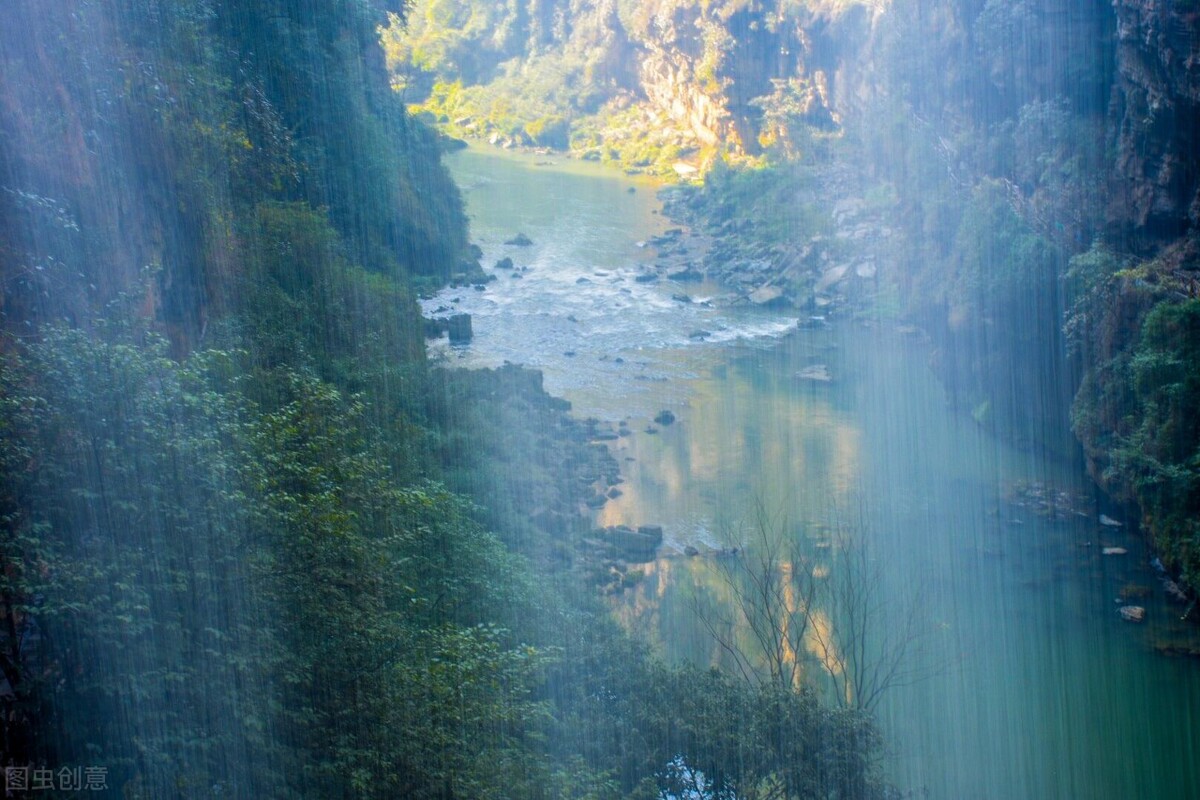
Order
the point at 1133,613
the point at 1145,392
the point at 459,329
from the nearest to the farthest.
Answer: the point at 1133,613
the point at 1145,392
the point at 459,329

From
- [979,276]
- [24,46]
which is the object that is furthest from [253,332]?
[979,276]

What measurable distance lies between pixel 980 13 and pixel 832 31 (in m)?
19.2

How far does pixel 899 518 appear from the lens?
18.7m

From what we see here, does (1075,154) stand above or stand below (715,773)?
above

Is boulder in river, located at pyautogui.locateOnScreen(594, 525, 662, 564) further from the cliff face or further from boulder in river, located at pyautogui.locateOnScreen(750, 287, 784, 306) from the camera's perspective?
boulder in river, located at pyautogui.locateOnScreen(750, 287, 784, 306)

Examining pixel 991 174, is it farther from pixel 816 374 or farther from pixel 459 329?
pixel 459 329

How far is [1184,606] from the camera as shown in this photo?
1545 cm

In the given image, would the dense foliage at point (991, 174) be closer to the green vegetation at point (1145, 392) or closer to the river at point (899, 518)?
the green vegetation at point (1145, 392)

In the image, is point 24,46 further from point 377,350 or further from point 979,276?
point 979,276

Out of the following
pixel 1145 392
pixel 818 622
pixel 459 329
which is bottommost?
pixel 818 622

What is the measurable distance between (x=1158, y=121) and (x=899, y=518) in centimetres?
899

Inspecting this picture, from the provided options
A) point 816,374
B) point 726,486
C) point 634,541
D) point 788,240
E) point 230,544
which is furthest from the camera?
point 788,240

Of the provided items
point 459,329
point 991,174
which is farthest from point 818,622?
point 991,174

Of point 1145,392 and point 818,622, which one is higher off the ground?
point 1145,392
